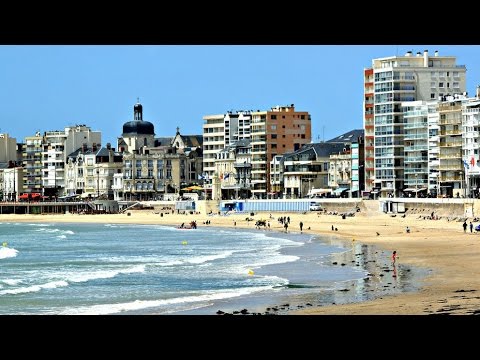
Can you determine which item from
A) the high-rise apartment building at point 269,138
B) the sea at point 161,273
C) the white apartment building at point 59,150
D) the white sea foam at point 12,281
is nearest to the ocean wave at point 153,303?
the sea at point 161,273

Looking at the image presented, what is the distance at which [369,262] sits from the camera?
96.0 feet

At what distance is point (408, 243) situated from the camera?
121ft

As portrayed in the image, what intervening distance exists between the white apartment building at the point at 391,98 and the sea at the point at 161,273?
55.4 feet

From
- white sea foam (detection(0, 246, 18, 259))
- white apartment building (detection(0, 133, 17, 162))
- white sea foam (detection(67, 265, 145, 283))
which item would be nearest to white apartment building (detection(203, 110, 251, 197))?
white apartment building (detection(0, 133, 17, 162))

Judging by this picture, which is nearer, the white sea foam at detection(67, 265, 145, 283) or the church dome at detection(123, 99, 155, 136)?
the white sea foam at detection(67, 265, 145, 283)

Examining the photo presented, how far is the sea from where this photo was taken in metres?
20.4

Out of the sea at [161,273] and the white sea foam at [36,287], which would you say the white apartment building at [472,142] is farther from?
the white sea foam at [36,287]

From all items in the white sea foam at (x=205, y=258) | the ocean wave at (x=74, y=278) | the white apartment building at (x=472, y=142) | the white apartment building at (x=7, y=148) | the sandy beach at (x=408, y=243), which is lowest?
the ocean wave at (x=74, y=278)

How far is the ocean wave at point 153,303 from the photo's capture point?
61.8ft

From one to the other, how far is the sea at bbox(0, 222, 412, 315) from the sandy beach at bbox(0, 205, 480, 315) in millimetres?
2133

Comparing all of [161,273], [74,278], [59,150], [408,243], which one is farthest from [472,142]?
[59,150]

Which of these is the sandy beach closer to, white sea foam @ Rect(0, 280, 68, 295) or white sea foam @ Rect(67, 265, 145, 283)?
white sea foam @ Rect(67, 265, 145, 283)

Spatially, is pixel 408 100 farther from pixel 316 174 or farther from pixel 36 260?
pixel 36 260

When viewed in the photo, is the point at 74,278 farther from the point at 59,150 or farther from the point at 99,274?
the point at 59,150
